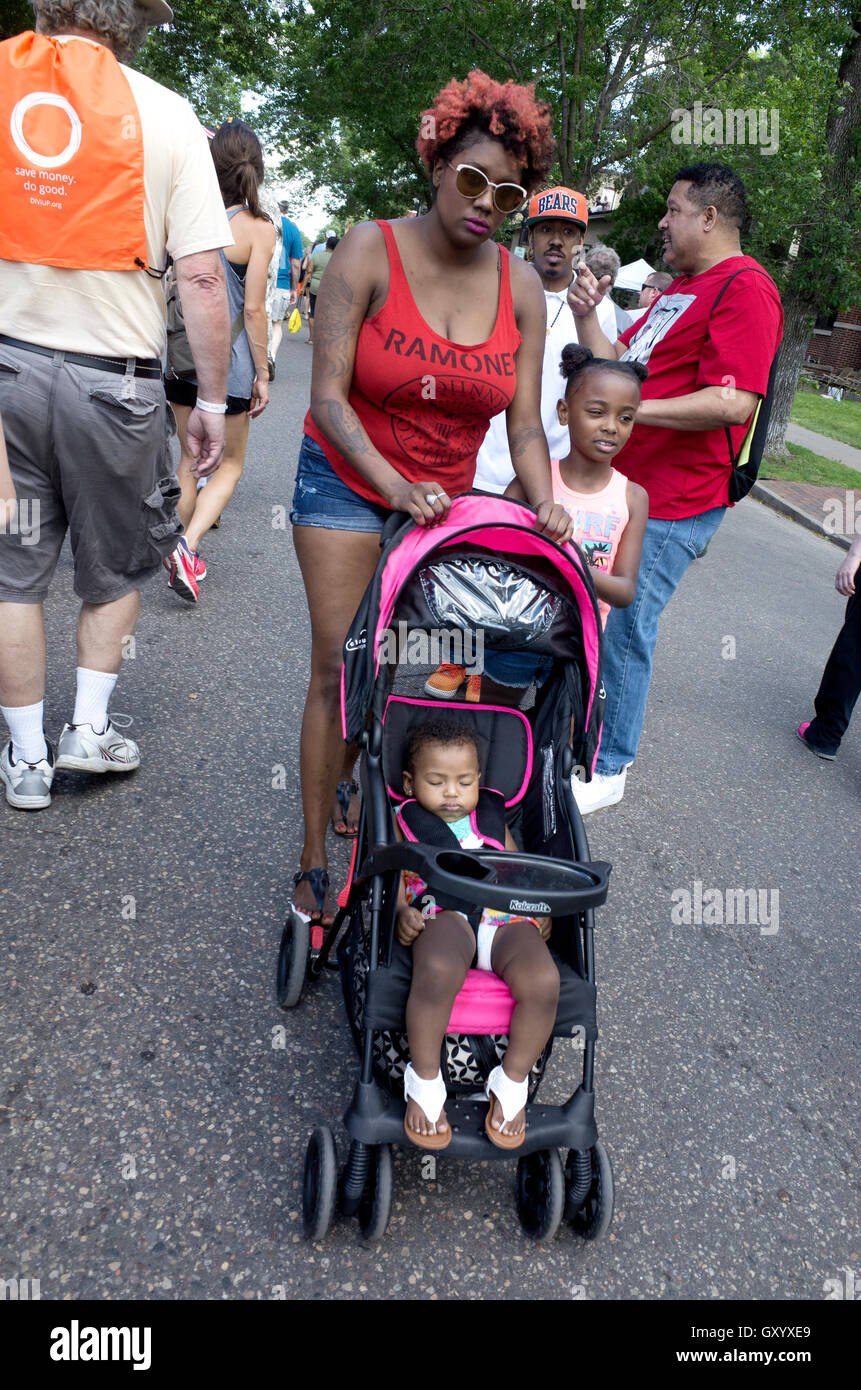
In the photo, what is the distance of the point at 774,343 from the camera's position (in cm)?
352

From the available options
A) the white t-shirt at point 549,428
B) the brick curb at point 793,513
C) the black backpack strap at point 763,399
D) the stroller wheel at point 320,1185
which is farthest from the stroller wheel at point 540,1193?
the brick curb at point 793,513

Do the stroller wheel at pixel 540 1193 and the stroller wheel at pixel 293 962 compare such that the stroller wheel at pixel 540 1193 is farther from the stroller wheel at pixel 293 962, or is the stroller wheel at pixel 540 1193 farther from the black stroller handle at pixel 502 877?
the stroller wheel at pixel 293 962


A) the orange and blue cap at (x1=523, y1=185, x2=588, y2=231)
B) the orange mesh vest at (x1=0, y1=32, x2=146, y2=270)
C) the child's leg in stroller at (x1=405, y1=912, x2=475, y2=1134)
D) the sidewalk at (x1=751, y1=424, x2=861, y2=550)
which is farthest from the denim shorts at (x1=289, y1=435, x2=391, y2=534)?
the sidewalk at (x1=751, y1=424, x2=861, y2=550)

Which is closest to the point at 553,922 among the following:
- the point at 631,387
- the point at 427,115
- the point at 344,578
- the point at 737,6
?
the point at 344,578

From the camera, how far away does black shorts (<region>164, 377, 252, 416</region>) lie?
5.16 m

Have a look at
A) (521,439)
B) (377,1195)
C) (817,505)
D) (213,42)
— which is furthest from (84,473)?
(213,42)

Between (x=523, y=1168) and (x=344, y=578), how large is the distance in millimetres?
1601

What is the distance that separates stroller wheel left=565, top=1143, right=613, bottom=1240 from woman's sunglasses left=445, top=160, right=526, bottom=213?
2.32 m

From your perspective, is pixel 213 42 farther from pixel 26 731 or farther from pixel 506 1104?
pixel 506 1104

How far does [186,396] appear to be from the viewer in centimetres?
522

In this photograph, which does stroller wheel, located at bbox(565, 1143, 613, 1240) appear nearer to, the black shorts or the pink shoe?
the pink shoe

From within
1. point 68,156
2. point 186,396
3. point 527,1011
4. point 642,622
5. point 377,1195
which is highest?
Answer: point 68,156

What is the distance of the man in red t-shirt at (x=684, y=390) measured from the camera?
136 inches

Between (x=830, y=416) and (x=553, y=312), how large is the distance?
21.8 m
